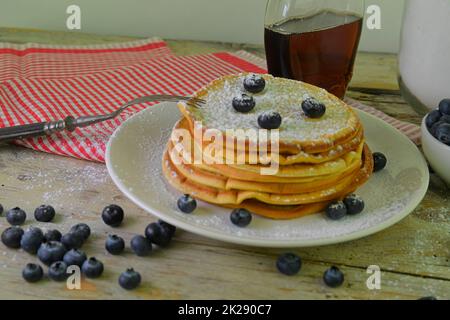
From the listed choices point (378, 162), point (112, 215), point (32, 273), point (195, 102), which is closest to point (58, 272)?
point (32, 273)

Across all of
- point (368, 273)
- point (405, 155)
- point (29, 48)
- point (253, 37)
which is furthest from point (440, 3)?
point (29, 48)

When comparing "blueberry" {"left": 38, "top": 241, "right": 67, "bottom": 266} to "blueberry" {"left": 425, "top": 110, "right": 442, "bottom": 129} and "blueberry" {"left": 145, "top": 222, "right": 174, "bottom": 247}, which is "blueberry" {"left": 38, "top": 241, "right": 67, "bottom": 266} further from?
"blueberry" {"left": 425, "top": 110, "right": 442, "bottom": 129}

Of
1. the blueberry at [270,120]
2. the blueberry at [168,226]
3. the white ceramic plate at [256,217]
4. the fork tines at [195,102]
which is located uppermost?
the blueberry at [270,120]

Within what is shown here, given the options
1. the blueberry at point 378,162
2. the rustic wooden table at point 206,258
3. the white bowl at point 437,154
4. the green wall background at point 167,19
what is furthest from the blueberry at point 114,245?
the green wall background at point 167,19

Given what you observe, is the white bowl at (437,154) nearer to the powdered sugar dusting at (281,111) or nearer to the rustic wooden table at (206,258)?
the rustic wooden table at (206,258)

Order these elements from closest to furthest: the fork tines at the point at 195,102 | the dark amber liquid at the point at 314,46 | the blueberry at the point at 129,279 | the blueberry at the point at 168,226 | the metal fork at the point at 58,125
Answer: the blueberry at the point at 129,279 < the blueberry at the point at 168,226 < the fork tines at the point at 195,102 < the metal fork at the point at 58,125 < the dark amber liquid at the point at 314,46

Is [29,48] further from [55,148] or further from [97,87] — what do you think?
[55,148]
